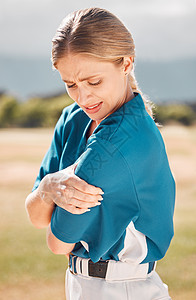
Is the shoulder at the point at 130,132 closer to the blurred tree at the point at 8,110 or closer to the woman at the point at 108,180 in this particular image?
the woman at the point at 108,180

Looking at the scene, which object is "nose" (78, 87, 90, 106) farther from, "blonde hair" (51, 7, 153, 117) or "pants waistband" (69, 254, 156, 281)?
"pants waistband" (69, 254, 156, 281)

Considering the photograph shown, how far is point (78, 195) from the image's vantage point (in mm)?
902

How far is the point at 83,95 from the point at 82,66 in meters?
0.08

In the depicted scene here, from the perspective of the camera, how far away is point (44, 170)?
48.2 inches

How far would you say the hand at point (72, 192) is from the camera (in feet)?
2.96

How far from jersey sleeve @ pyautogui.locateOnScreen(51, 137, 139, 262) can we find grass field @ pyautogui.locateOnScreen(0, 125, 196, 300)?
33.3 inches

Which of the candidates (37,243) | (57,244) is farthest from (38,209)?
(37,243)

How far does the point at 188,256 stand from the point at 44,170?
2.56m

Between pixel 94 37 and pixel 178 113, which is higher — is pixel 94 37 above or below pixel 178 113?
above

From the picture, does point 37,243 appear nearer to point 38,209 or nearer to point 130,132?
point 38,209

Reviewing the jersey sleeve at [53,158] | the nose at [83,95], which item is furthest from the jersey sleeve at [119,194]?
the jersey sleeve at [53,158]

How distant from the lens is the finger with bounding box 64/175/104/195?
0.90 meters

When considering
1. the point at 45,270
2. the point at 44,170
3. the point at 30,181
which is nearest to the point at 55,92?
the point at 30,181

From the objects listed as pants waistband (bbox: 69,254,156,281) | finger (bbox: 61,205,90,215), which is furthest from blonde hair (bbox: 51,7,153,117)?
pants waistband (bbox: 69,254,156,281)
